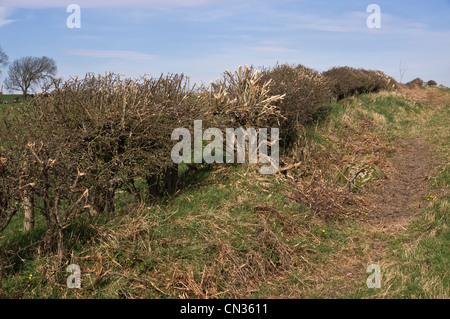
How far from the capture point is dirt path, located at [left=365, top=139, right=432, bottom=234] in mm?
8008

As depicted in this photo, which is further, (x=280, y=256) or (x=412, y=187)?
(x=412, y=187)

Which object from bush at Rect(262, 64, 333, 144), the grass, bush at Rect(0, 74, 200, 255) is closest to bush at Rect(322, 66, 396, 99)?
bush at Rect(262, 64, 333, 144)

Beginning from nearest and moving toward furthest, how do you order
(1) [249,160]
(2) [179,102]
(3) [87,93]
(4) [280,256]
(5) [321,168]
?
(4) [280,256]
(3) [87,93]
(2) [179,102]
(1) [249,160]
(5) [321,168]

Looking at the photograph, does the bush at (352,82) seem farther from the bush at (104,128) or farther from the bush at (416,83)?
the bush at (104,128)

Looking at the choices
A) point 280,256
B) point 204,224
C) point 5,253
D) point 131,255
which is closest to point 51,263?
point 5,253

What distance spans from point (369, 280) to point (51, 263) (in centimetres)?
434

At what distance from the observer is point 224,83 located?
1077cm

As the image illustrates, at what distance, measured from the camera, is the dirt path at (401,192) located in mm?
8008

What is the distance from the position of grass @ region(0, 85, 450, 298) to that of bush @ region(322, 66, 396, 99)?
10727 millimetres

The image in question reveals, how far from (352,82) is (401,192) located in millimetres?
11543

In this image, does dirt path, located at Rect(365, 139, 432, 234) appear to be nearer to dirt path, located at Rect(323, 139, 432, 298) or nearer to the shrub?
dirt path, located at Rect(323, 139, 432, 298)

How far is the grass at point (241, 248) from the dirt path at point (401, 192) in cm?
30

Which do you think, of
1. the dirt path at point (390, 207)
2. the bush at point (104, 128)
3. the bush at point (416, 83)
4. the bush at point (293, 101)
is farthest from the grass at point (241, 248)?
the bush at point (416, 83)
